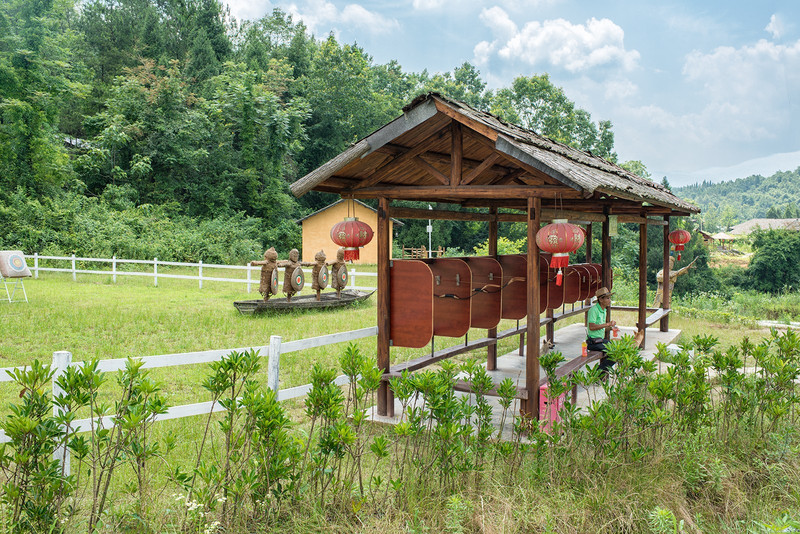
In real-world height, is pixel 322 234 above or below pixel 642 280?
above

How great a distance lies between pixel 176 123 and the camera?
3266cm

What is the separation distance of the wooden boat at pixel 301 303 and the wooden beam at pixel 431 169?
8235mm

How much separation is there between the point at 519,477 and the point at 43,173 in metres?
27.7

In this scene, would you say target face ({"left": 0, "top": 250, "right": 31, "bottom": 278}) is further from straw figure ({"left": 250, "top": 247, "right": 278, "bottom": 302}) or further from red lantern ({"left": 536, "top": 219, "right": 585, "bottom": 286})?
red lantern ({"left": 536, "top": 219, "right": 585, "bottom": 286})

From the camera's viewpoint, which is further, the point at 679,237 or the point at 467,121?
the point at 679,237

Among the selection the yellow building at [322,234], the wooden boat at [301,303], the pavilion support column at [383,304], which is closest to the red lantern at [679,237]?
the wooden boat at [301,303]

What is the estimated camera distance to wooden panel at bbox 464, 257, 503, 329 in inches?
267

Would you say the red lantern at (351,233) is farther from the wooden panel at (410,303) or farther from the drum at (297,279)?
the drum at (297,279)

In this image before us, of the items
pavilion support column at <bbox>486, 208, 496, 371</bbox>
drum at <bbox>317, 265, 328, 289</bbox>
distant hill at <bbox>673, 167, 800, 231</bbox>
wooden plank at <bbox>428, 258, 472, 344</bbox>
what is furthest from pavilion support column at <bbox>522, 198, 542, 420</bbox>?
distant hill at <bbox>673, 167, 800, 231</bbox>

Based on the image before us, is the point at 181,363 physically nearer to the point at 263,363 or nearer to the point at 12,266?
the point at 263,363

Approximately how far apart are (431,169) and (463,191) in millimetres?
433

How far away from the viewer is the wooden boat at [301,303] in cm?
1379

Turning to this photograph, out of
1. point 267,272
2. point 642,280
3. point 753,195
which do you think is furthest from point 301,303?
point 753,195

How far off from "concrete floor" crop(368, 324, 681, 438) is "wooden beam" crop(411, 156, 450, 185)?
2110 mm
